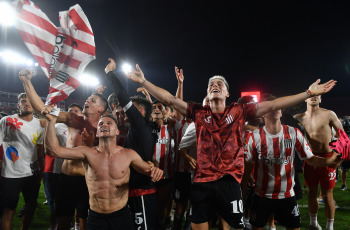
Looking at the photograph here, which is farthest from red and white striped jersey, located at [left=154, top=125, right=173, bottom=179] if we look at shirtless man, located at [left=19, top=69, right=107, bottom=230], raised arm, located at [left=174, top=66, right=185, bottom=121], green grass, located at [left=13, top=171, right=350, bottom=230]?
green grass, located at [left=13, top=171, right=350, bottom=230]

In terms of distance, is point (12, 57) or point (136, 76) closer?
point (136, 76)

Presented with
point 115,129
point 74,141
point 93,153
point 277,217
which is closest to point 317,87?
point 277,217

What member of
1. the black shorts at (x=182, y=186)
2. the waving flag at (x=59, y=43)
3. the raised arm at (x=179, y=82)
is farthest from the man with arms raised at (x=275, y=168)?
the waving flag at (x=59, y=43)

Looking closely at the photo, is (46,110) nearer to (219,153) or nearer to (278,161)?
(219,153)

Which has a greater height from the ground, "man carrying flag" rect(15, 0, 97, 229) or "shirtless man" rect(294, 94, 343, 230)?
"man carrying flag" rect(15, 0, 97, 229)

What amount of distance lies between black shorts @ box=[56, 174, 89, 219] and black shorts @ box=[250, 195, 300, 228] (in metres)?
2.20

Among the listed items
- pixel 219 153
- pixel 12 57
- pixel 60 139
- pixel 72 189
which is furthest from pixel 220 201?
pixel 12 57

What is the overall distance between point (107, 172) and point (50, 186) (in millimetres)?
2197

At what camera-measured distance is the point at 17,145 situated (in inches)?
156

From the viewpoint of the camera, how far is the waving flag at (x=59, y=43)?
2.80 metres

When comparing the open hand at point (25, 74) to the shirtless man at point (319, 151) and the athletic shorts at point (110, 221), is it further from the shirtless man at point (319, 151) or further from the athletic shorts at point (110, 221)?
the shirtless man at point (319, 151)

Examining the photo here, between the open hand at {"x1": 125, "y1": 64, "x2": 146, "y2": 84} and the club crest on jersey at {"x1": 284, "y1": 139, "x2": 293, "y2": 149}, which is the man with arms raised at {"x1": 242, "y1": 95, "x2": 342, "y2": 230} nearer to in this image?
the club crest on jersey at {"x1": 284, "y1": 139, "x2": 293, "y2": 149}

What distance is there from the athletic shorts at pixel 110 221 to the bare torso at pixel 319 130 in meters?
3.74

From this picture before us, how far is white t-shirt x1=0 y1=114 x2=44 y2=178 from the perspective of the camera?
384cm
